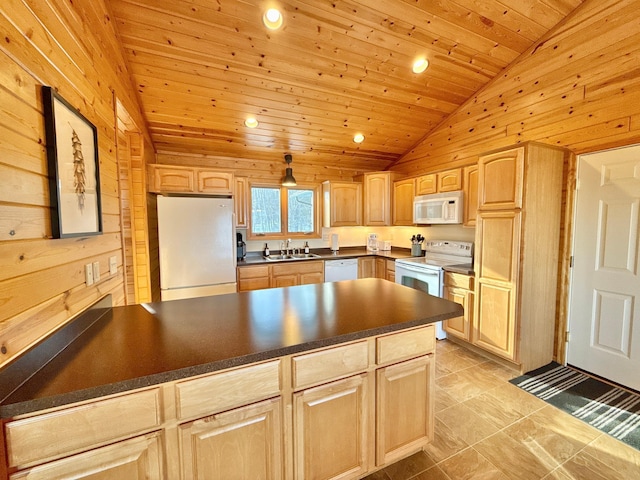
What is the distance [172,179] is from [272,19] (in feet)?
6.98

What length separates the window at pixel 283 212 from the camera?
4.39 metres

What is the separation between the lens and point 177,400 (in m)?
1.04

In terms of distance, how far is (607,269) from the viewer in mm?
2473

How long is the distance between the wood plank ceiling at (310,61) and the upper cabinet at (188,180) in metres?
0.53

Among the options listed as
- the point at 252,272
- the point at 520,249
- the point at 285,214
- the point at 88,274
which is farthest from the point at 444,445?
the point at 285,214

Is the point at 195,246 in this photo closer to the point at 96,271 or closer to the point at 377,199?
the point at 96,271

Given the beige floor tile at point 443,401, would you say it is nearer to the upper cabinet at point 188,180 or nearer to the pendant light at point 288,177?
the pendant light at point 288,177

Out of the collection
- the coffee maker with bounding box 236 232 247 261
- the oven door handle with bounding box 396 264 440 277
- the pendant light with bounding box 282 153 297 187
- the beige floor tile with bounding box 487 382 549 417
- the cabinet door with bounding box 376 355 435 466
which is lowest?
the beige floor tile with bounding box 487 382 549 417

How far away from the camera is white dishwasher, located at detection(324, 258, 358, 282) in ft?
13.9

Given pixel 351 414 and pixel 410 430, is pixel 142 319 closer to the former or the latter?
pixel 351 414

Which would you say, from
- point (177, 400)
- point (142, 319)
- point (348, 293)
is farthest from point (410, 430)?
point (142, 319)

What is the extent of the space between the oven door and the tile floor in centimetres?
107

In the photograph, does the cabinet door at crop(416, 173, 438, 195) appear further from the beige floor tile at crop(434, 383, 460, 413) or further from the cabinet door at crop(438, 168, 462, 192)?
the beige floor tile at crop(434, 383, 460, 413)

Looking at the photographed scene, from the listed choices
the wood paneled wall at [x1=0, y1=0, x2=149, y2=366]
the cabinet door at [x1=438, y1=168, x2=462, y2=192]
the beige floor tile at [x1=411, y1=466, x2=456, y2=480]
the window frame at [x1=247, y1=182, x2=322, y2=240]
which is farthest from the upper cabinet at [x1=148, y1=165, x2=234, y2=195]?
the beige floor tile at [x1=411, y1=466, x2=456, y2=480]
